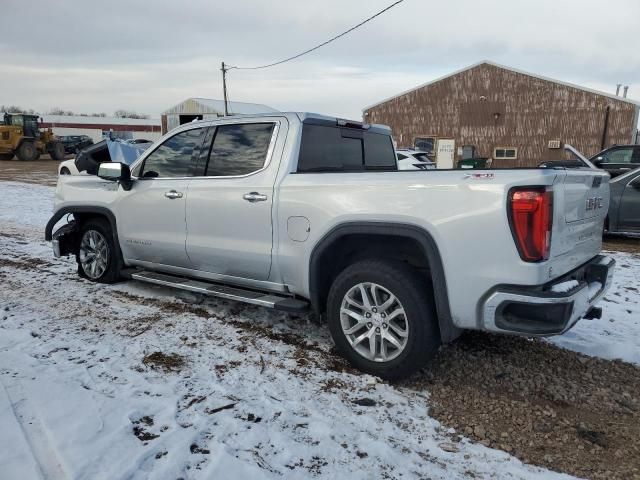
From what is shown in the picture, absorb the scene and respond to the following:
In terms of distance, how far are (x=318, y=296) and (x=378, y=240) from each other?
637 mm

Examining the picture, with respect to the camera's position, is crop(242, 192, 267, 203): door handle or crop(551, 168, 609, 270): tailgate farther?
crop(242, 192, 267, 203): door handle

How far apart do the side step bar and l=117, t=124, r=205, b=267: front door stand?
15cm

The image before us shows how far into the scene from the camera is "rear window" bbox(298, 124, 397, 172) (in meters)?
4.06

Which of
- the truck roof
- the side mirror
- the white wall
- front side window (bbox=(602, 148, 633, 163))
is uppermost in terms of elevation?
the white wall

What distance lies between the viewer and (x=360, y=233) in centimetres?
346

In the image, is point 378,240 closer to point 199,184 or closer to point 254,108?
point 199,184

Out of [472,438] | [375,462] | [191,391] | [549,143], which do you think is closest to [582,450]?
[472,438]

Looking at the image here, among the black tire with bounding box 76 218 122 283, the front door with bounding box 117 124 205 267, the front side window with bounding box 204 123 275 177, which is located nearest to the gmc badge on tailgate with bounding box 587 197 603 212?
the front side window with bounding box 204 123 275 177

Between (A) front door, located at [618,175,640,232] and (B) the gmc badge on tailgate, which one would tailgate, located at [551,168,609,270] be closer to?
(B) the gmc badge on tailgate

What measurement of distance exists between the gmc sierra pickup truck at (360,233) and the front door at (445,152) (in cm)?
2238

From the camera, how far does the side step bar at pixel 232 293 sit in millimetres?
3855

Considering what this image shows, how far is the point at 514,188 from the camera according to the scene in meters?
2.78

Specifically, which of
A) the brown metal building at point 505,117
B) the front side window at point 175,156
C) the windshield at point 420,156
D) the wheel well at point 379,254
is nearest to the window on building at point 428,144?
the brown metal building at point 505,117

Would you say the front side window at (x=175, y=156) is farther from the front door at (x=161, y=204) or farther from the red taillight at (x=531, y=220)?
the red taillight at (x=531, y=220)
